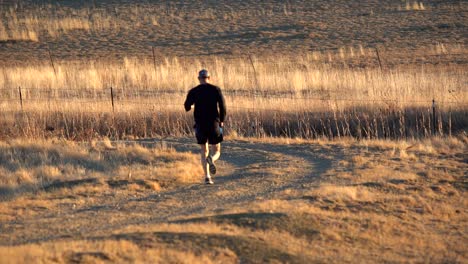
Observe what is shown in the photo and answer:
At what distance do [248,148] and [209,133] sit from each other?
4.44 metres

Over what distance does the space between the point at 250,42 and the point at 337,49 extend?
4.73m

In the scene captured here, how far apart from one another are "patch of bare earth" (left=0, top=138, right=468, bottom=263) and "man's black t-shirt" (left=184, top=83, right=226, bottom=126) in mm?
1177

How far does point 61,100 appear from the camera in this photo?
24.8m

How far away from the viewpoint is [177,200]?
1279 cm

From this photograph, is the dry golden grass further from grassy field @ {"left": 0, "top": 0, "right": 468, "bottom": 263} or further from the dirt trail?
the dirt trail

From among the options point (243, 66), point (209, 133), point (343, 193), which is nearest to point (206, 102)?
point (209, 133)

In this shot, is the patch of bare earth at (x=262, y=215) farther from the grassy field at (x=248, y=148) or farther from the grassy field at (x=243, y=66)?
the grassy field at (x=243, y=66)

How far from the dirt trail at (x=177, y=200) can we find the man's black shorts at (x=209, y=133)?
2.61ft

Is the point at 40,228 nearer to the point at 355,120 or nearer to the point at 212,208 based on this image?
the point at 212,208

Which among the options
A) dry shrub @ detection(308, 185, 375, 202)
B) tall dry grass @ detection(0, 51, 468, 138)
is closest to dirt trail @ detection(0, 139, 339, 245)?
dry shrub @ detection(308, 185, 375, 202)

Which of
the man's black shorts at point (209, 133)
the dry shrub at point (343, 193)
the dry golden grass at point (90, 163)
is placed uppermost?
the man's black shorts at point (209, 133)

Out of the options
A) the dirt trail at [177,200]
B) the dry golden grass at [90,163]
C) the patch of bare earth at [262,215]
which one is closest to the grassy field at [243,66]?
the dry golden grass at [90,163]

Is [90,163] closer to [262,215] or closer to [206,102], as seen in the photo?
[206,102]

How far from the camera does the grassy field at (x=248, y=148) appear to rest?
1071cm
